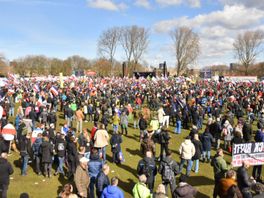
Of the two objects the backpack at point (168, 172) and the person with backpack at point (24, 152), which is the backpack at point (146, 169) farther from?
the person with backpack at point (24, 152)

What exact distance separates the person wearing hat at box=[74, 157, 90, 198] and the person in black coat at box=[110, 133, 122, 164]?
3.73 m

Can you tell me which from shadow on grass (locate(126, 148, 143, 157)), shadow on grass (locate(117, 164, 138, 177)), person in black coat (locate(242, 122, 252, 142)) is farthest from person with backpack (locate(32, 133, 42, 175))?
person in black coat (locate(242, 122, 252, 142))

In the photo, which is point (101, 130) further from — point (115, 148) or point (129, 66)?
point (129, 66)

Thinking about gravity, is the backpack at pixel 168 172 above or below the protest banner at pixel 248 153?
below

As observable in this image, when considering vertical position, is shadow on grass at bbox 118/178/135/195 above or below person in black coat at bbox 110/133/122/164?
below

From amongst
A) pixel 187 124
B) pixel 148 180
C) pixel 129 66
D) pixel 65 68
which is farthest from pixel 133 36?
pixel 148 180

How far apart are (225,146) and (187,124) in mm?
4766

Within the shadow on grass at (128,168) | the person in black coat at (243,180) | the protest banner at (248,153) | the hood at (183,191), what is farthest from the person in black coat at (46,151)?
the person in black coat at (243,180)

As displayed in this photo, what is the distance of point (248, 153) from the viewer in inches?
381

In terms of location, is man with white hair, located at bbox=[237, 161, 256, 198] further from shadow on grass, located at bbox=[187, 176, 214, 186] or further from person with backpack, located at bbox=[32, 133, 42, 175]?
person with backpack, located at bbox=[32, 133, 42, 175]

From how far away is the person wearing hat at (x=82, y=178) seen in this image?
8609 millimetres

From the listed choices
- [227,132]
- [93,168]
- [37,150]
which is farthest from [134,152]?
[93,168]

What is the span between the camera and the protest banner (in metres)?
9.36

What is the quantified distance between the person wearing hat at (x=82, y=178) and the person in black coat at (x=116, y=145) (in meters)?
3.73
